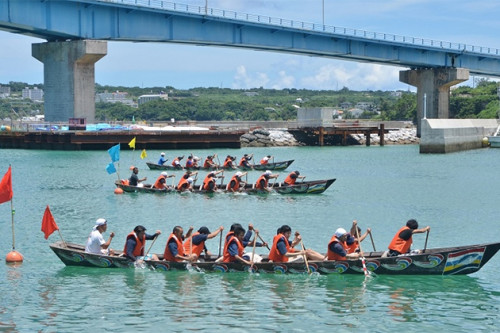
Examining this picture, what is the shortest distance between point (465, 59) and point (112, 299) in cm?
9201

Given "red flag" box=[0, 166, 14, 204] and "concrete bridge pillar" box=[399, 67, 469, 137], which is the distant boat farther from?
"red flag" box=[0, 166, 14, 204]

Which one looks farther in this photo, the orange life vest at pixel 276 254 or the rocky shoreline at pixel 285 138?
the rocky shoreline at pixel 285 138

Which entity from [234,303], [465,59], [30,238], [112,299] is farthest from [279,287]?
[465,59]

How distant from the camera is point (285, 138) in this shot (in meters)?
100

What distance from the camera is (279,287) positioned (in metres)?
22.6

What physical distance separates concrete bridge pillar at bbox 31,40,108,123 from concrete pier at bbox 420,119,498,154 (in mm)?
29668

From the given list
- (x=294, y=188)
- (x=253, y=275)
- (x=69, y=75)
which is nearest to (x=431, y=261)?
(x=253, y=275)

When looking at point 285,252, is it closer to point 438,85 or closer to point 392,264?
point 392,264

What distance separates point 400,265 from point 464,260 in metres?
1.70

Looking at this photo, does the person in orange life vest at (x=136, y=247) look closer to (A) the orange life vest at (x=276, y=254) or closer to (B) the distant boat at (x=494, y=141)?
(A) the orange life vest at (x=276, y=254)

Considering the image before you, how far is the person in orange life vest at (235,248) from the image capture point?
23656 mm

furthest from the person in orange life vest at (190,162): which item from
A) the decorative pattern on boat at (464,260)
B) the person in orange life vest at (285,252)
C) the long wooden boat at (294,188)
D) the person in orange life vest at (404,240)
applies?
the decorative pattern on boat at (464,260)

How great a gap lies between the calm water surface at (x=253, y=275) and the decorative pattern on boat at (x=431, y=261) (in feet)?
1.32

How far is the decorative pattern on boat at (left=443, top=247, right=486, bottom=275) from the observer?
22.7 m
